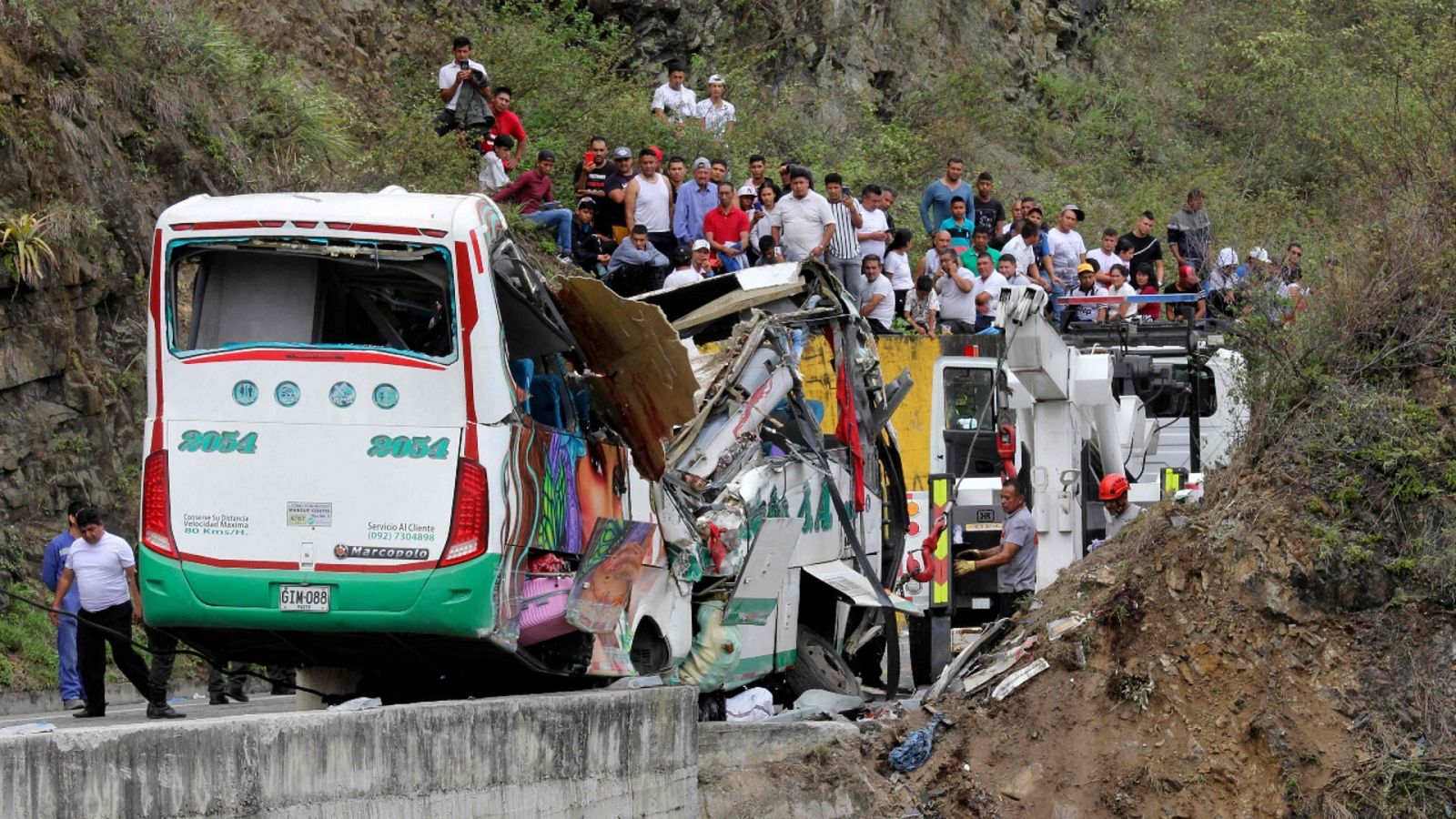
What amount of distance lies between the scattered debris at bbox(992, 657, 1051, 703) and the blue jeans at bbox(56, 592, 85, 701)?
783 cm

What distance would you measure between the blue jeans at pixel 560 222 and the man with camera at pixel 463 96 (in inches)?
129

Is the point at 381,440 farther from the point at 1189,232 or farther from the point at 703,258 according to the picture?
the point at 1189,232

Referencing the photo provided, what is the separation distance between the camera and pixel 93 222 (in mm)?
18625

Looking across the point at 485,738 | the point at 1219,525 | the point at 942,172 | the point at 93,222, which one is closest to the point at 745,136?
the point at 942,172

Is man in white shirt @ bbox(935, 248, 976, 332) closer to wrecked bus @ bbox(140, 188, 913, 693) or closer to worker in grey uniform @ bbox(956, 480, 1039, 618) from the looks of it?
worker in grey uniform @ bbox(956, 480, 1039, 618)

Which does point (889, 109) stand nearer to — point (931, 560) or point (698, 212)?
point (698, 212)

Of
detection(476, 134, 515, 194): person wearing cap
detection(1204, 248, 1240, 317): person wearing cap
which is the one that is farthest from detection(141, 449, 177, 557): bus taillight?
detection(476, 134, 515, 194): person wearing cap

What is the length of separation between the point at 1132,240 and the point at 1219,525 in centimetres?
1399

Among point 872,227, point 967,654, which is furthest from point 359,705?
point 872,227

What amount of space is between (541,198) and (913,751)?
40.0ft

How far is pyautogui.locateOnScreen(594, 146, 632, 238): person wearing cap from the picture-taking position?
22.6m

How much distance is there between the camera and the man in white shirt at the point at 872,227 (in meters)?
23.6

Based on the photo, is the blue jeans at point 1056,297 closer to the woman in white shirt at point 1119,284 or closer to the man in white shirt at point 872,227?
the woman in white shirt at point 1119,284

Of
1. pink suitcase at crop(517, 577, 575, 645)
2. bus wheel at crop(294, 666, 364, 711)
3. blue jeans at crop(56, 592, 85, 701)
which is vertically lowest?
blue jeans at crop(56, 592, 85, 701)
